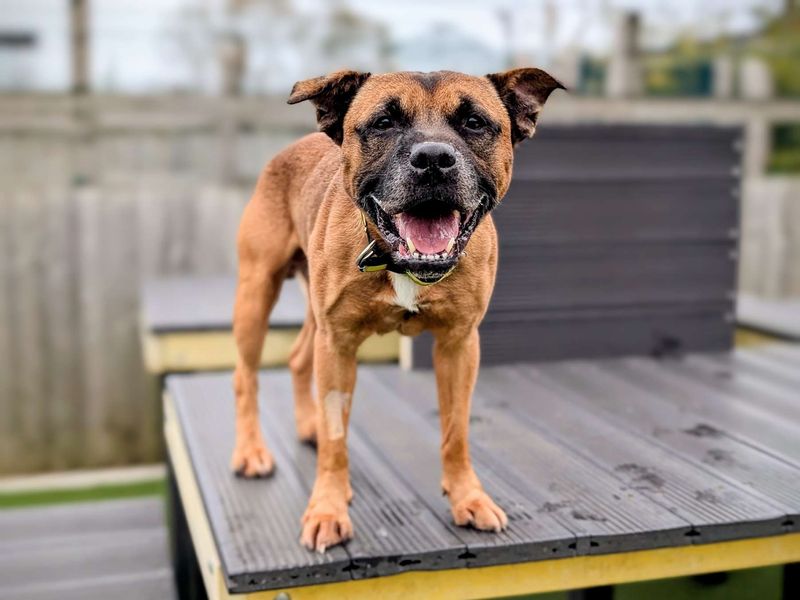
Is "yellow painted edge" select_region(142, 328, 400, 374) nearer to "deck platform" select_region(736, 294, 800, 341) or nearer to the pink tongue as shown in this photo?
"deck platform" select_region(736, 294, 800, 341)

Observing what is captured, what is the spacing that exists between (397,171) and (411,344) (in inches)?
91.1

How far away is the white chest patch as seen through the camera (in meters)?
2.47

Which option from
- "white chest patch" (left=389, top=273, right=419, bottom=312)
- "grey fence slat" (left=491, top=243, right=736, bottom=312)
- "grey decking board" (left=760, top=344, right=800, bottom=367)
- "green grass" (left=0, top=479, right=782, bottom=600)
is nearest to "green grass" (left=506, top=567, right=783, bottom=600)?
"green grass" (left=0, top=479, right=782, bottom=600)

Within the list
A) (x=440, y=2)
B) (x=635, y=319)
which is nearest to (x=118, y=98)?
(x=440, y=2)

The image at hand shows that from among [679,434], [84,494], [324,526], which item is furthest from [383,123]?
[84,494]

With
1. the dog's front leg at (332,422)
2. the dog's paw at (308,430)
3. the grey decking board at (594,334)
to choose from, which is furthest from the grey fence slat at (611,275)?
the dog's front leg at (332,422)

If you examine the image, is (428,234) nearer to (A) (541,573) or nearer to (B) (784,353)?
(A) (541,573)

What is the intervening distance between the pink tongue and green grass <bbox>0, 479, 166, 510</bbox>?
13.5 ft

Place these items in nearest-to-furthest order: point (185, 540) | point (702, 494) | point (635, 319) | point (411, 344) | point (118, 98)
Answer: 1. point (702, 494)
2. point (185, 540)
3. point (411, 344)
4. point (635, 319)
5. point (118, 98)

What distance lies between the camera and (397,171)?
222 centimetres

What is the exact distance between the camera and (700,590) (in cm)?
434

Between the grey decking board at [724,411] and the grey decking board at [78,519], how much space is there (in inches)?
98.8

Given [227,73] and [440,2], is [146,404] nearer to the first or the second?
[227,73]

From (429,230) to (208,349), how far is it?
9.96 feet
